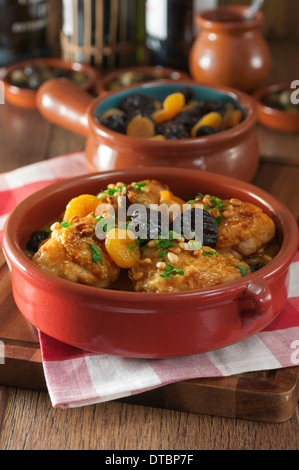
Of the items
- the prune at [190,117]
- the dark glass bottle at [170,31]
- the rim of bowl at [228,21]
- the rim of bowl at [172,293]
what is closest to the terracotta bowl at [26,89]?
the dark glass bottle at [170,31]

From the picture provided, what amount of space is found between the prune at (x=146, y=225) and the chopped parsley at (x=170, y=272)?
0.08 meters

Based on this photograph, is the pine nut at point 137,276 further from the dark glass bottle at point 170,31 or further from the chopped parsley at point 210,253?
the dark glass bottle at point 170,31

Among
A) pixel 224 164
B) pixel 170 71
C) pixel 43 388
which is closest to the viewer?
pixel 43 388

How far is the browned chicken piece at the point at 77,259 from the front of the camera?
889 mm

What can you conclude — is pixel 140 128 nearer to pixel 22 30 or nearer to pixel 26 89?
Answer: pixel 26 89

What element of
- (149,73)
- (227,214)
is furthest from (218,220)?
(149,73)

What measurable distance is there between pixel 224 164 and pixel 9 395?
619 mm

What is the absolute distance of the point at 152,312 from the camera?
815mm

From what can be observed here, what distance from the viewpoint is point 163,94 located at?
1.48 m

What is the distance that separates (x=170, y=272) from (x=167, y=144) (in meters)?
0.40

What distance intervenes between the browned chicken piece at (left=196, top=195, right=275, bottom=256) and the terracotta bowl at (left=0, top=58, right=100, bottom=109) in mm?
978
